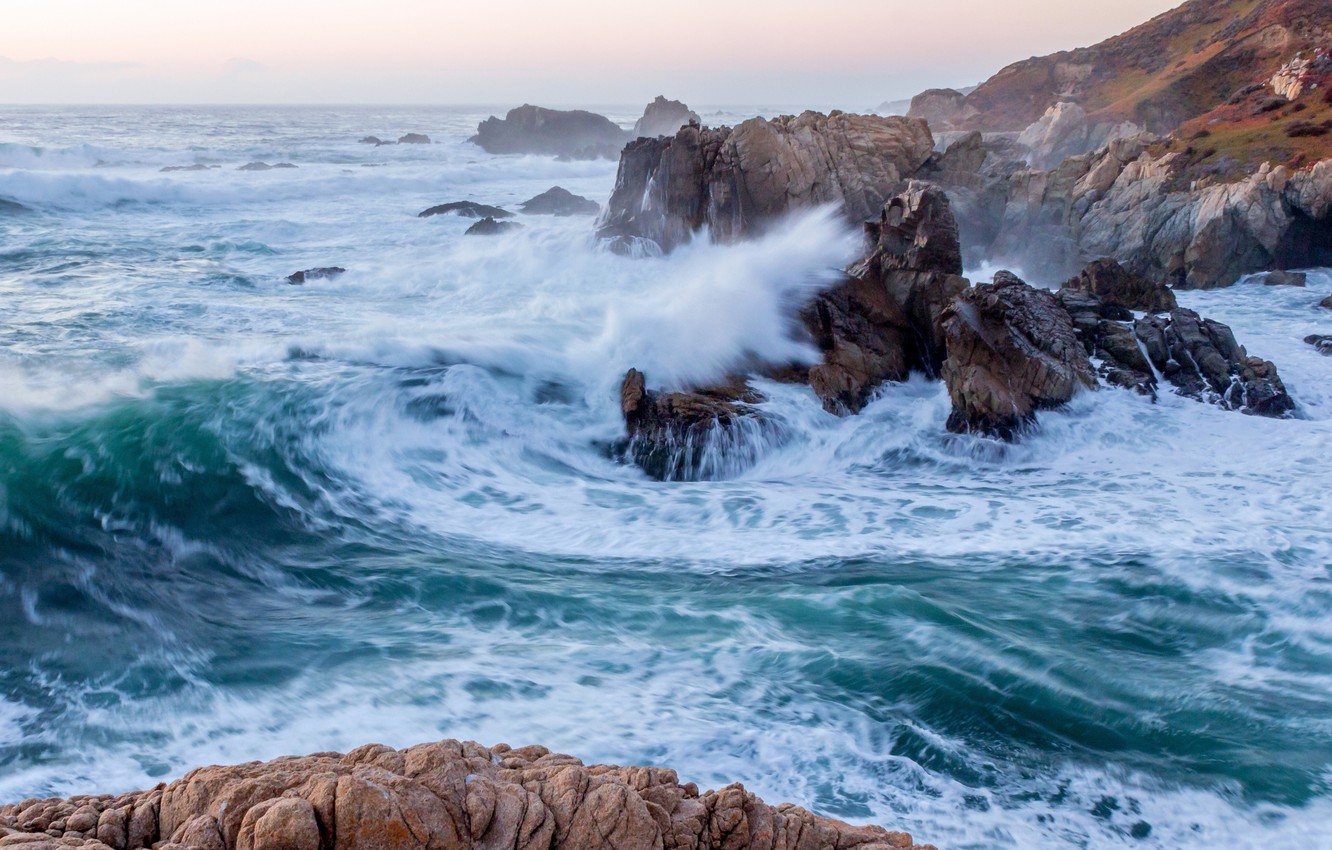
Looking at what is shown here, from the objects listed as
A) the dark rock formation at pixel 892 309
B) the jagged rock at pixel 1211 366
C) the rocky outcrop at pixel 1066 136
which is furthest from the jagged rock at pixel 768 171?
the rocky outcrop at pixel 1066 136

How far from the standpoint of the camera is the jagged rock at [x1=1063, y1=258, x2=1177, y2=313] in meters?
17.6

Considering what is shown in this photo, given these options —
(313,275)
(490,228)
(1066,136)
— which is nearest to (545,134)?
(1066,136)

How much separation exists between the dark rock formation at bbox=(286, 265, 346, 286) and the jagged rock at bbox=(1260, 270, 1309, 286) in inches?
964

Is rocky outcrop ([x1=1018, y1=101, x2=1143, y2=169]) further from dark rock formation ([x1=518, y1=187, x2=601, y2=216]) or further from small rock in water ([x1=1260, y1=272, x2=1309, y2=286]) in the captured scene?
small rock in water ([x1=1260, y1=272, x2=1309, y2=286])

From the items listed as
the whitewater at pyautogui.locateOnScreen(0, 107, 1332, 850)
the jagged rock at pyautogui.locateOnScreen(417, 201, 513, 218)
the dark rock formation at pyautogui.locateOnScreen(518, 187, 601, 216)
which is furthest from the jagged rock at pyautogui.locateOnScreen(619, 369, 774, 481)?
the dark rock formation at pyautogui.locateOnScreen(518, 187, 601, 216)

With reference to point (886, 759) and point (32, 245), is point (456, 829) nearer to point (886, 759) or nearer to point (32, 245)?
point (886, 759)

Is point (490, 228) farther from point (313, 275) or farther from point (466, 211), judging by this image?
point (313, 275)

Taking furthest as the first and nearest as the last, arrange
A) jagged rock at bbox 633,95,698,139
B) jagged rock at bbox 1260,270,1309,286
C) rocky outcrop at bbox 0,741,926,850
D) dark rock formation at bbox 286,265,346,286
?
jagged rock at bbox 633,95,698,139
dark rock formation at bbox 286,265,346,286
jagged rock at bbox 1260,270,1309,286
rocky outcrop at bbox 0,741,926,850

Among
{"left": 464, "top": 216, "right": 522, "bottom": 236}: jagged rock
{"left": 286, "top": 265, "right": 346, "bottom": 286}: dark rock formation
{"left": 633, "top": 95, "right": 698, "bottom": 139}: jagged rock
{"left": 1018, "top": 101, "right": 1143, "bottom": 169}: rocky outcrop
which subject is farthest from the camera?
{"left": 633, "top": 95, "right": 698, "bottom": 139}: jagged rock

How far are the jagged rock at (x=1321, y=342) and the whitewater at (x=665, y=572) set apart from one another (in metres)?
0.56

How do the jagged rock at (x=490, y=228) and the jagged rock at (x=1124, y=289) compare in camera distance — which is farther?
the jagged rock at (x=490, y=228)

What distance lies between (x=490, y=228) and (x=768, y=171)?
12.0m

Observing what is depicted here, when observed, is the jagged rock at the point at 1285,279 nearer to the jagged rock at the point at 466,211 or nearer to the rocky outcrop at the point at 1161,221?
the rocky outcrop at the point at 1161,221

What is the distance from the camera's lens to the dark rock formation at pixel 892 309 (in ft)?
48.9
